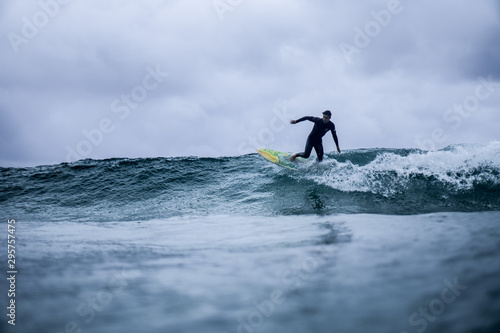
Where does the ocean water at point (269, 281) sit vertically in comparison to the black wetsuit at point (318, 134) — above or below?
below

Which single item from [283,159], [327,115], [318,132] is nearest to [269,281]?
[327,115]

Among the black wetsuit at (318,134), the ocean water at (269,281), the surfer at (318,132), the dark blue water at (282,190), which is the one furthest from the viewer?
the black wetsuit at (318,134)

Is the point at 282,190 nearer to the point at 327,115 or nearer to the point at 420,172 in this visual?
the point at 327,115

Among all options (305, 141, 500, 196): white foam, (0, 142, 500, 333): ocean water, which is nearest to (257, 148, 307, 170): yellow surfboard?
Answer: (305, 141, 500, 196): white foam

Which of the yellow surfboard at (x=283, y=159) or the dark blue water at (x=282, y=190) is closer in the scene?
the dark blue water at (x=282, y=190)

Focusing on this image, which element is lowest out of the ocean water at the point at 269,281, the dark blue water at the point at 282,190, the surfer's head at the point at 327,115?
the ocean water at the point at 269,281

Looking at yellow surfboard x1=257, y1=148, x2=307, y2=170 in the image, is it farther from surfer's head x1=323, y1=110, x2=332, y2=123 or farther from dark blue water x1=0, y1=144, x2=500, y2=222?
surfer's head x1=323, y1=110, x2=332, y2=123

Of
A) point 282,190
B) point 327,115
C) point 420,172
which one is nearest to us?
point 420,172

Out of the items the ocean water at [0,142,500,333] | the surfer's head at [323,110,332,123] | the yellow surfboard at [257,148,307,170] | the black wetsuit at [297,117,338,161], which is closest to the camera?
the ocean water at [0,142,500,333]

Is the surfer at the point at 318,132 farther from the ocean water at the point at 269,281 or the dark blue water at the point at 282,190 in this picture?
the ocean water at the point at 269,281

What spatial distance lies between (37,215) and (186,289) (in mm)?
10885

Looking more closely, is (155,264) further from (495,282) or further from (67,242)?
(495,282)

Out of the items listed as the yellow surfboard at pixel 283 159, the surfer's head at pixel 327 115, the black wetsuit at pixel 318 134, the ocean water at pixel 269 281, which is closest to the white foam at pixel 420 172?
the black wetsuit at pixel 318 134

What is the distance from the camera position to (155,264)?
10.4 ft
